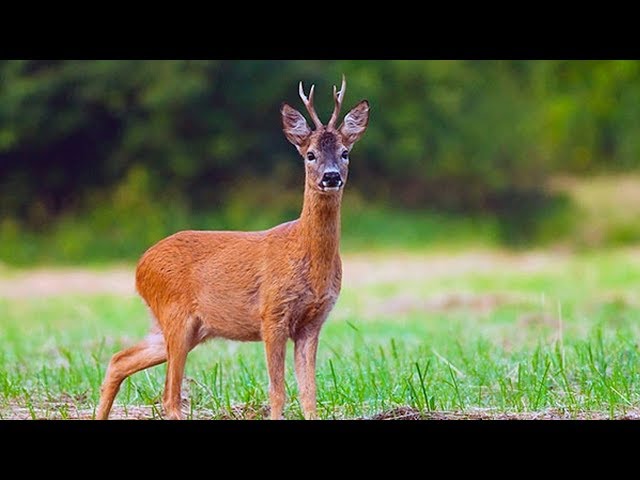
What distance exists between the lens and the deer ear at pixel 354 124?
231 inches

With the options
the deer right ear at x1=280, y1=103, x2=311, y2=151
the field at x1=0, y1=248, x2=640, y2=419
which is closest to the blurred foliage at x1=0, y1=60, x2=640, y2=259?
the field at x1=0, y1=248, x2=640, y2=419

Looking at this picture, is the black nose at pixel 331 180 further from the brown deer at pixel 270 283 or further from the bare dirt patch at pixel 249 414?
the bare dirt patch at pixel 249 414

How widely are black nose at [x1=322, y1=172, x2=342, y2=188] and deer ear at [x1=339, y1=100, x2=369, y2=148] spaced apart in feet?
0.84

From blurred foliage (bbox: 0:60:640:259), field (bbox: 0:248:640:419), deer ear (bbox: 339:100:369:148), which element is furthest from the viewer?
blurred foliage (bbox: 0:60:640:259)

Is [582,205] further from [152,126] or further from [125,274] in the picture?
[125,274]

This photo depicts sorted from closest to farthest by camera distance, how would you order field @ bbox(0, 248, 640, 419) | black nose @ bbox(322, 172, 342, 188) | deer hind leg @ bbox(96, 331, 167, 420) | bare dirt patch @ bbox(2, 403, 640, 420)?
black nose @ bbox(322, 172, 342, 188)
bare dirt patch @ bbox(2, 403, 640, 420)
deer hind leg @ bbox(96, 331, 167, 420)
field @ bbox(0, 248, 640, 419)

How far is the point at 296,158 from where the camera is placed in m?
19.8

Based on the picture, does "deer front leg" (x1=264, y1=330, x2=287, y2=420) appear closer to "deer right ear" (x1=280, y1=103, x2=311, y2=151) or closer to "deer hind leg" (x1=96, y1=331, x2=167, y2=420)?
"deer hind leg" (x1=96, y1=331, x2=167, y2=420)

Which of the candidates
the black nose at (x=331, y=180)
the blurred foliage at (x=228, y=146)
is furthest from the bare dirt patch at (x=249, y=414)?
the blurred foliage at (x=228, y=146)

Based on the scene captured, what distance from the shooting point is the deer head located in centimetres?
566

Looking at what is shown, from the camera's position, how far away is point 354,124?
5887 mm

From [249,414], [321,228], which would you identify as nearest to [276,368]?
[249,414]

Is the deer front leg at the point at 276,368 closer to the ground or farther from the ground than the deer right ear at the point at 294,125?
closer to the ground

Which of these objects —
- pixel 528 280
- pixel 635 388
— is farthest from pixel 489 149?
pixel 635 388
